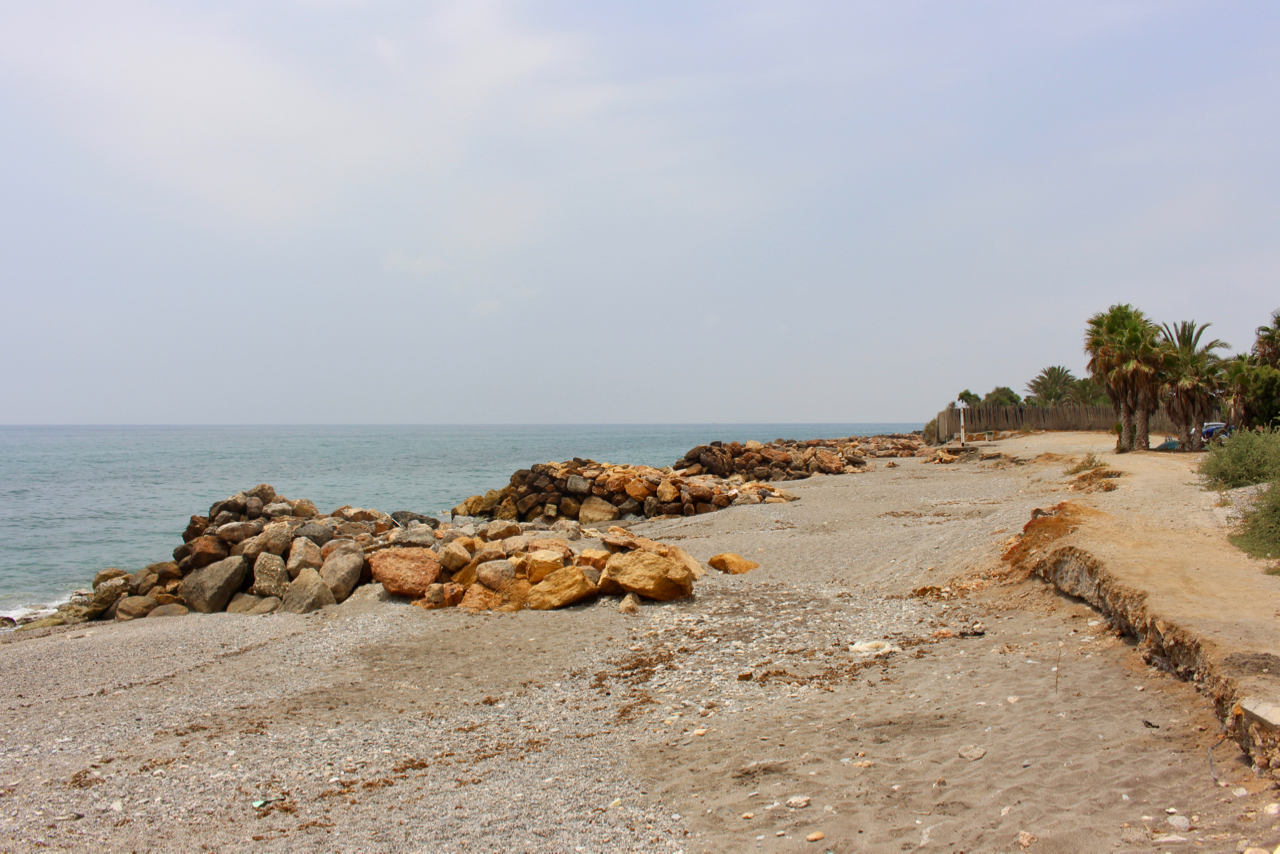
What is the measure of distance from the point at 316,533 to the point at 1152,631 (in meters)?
12.5

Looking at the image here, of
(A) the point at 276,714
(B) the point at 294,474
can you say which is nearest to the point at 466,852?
(A) the point at 276,714

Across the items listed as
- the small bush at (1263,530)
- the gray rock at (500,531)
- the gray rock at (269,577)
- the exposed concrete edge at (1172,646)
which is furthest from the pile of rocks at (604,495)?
the exposed concrete edge at (1172,646)

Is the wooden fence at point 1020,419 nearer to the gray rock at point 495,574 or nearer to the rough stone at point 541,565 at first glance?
the rough stone at point 541,565

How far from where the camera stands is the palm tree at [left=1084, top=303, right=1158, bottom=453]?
2878cm

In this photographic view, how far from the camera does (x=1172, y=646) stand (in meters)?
5.27

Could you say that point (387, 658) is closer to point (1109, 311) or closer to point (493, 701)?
point (493, 701)

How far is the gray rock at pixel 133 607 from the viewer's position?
11.8m

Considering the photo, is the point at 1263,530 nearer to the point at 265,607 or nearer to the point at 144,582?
the point at 265,607

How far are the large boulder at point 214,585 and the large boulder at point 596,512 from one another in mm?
11922

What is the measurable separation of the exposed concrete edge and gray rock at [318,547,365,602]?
31.4ft

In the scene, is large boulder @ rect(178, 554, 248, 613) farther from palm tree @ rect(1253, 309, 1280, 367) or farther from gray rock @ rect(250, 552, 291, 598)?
palm tree @ rect(1253, 309, 1280, 367)

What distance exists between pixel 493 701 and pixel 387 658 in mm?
2157

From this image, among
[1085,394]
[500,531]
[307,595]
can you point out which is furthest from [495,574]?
[1085,394]

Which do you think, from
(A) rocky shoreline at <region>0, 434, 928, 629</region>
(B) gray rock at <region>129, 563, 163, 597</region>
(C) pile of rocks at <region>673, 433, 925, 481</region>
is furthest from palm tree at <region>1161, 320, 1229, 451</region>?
(B) gray rock at <region>129, 563, 163, 597</region>
